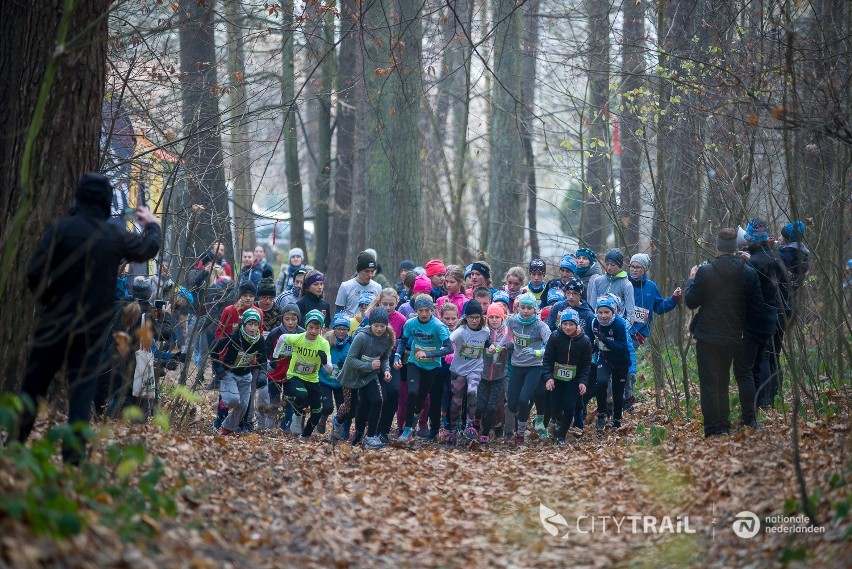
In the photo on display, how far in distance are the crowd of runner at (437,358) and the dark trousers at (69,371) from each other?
145 inches

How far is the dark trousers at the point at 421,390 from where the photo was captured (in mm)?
12500

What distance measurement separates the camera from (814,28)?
35.1 feet

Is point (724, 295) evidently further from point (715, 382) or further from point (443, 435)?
point (443, 435)

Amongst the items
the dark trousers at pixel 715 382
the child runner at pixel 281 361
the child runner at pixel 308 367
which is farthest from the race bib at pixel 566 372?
the child runner at pixel 281 361

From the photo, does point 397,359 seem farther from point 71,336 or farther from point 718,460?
point 71,336

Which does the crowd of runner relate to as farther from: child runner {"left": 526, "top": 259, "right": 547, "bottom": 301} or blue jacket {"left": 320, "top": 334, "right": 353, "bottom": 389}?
child runner {"left": 526, "top": 259, "right": 547, "bottom": 301}

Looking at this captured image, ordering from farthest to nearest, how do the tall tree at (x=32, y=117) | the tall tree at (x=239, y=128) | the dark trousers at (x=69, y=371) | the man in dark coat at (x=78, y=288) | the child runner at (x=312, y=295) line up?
the child runner at (x=312, y=295) < the tall tree at (x=239, y=128) < the tall tree at (x=32, y=117) < the man in dark coat at (x=78, y=288) < the dark trousers at (x=69, y=371)

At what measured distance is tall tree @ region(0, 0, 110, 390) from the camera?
8375 mm

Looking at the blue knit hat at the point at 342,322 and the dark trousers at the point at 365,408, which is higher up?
the blue knit hat at the point at 342,322

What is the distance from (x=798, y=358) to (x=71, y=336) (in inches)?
352

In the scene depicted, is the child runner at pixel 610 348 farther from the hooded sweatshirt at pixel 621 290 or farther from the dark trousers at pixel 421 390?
the dark trousers at pixel 421 390

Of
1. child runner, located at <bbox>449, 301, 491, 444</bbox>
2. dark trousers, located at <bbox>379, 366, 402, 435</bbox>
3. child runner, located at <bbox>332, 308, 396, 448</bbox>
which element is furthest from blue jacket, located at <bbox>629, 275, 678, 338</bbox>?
child runner, located at <bbox>332, 308, 396, 448</bbox>

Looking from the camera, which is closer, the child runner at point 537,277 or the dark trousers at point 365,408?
the dark trousers at point 365,408

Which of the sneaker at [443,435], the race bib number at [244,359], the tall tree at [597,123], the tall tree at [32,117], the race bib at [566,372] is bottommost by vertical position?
the sneaker at [443,435]
